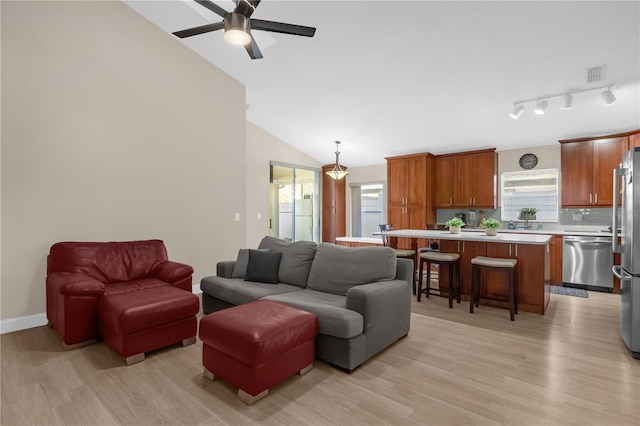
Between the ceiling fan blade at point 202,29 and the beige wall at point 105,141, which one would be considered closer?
the ceiling fan blade at point 202,29

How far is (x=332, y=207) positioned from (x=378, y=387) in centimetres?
632

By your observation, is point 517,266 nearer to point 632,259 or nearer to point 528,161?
point 632,259

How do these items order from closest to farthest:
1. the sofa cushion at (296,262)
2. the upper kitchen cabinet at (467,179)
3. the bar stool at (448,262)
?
the sofa cushion at (296,262)
the bar stool at (448,262)
the upper kitchen cabinet at (467,179)

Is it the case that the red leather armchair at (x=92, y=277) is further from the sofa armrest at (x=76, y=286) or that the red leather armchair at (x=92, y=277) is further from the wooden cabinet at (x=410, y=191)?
the wooden cabinet at (x=410, y=191)

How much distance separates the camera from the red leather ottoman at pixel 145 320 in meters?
2.64

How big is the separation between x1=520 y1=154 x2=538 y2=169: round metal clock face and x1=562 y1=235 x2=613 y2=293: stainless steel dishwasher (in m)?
1.54

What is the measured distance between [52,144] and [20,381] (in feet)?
8.32

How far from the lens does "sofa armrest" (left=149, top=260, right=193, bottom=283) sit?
11.8 feet

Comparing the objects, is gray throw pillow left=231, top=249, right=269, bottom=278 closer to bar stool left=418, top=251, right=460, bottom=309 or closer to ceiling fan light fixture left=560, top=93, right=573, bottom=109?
bar stool left=418, top=251, right=460, bottom=309

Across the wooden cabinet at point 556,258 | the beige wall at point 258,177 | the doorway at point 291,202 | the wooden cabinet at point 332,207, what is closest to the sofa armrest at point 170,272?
the beige wall at point 258,177

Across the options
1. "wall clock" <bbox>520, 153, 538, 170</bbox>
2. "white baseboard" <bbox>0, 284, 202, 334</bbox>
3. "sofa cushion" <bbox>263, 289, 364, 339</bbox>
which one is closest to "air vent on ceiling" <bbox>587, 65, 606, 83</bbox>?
"wall clock" <bbox>520, 153, 538, 170</bbox>

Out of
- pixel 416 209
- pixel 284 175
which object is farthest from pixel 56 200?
pixel 416 209

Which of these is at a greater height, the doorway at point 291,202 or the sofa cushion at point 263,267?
the doorway at point 291,202

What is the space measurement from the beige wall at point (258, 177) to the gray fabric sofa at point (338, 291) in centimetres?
278
